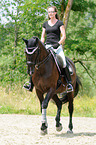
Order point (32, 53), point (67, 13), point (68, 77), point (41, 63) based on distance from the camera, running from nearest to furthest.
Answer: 1. point (32, 53)
2. point (41, 63)
3. point (68, 77)
4. point (67, 13)

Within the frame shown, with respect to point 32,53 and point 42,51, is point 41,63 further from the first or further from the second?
point 32,53

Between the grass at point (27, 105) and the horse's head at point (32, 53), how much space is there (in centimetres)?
691

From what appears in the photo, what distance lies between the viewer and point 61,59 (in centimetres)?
744

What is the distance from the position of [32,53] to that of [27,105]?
302 inches

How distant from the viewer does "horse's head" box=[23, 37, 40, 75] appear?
20.3ft

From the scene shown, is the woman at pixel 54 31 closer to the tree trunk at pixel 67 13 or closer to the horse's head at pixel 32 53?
the horse's head at pixel 32 53

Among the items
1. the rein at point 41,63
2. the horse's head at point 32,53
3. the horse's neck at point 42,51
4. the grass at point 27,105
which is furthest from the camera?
the grass at point 27,105

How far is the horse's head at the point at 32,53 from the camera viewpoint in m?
6.18

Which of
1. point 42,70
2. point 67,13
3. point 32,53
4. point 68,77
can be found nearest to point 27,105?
point 68,77

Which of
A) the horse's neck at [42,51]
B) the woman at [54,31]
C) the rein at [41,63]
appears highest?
the woman at [54,31]

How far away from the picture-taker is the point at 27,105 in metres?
13.5

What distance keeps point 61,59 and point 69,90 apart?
3.16 ft

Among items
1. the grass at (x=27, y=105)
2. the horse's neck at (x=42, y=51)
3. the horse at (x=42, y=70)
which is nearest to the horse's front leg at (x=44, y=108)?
the horse at (x=42, y=70)

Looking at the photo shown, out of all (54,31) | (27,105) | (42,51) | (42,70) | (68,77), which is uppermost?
(54,31)
